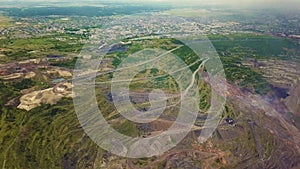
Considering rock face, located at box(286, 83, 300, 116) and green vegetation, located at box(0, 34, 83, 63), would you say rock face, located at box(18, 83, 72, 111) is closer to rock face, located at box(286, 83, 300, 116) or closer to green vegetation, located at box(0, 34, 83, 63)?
green vegetation, located at box(0, 34, 83, 63)

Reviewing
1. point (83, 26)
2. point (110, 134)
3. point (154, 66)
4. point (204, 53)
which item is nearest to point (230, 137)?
point (110, 134)

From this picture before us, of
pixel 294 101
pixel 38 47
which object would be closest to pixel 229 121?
pixel 294 101

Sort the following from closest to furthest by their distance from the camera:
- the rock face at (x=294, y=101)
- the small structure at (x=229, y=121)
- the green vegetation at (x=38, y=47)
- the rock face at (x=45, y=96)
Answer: the small structure at (x=229, y=121) < the rock face at (x=45, y=96) < the rock face at (x=294, y=101) < the green vegetation at (x=38, y=47)

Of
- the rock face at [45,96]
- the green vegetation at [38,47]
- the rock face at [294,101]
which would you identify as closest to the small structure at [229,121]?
the rock face at [294,101]

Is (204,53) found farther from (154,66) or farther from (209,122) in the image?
(209,122)

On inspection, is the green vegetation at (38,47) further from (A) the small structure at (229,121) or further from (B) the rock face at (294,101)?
(B) the rock face at (294,101)

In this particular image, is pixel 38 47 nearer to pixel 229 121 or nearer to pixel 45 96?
pixel 45 96

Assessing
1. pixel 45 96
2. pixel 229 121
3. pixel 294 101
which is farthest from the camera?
pixel 294 101

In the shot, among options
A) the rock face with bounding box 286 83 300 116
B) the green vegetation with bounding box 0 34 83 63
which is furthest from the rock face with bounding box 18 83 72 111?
the rock face with bounding box 286 83 300 116

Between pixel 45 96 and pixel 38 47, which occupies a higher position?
pixel 45 96

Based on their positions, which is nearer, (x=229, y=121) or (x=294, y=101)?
(x=229, y=121)

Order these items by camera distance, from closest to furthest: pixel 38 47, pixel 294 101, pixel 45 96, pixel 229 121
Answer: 1. pixel 229 121
2. pixel 45 96
3. pixel 294 101
4. pixel 38 47
